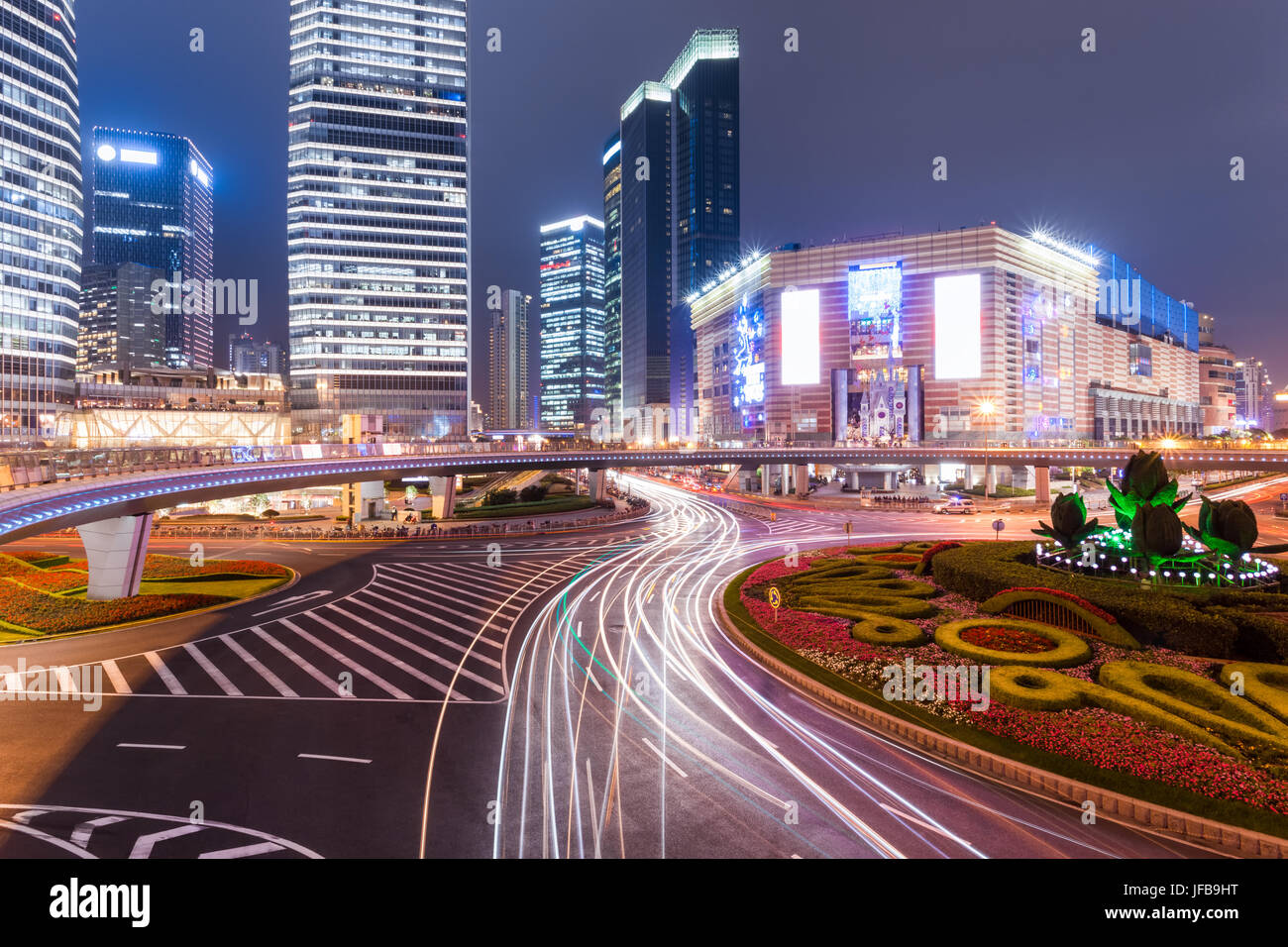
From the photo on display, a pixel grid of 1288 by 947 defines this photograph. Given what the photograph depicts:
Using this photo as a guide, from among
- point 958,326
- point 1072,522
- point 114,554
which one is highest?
point 958,326

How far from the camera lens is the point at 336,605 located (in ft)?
110

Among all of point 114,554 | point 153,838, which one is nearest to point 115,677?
point 114,554

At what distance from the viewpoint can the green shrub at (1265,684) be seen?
689 inches

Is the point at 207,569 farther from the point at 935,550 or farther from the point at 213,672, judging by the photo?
the point at 935,550

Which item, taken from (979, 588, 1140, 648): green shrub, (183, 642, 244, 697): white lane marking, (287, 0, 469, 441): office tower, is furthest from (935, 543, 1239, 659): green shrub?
(287, 0, 469, 441): office tower

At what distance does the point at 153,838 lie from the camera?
538 inches

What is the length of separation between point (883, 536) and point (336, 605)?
42.7 m

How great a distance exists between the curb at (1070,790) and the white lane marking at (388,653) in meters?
13.4

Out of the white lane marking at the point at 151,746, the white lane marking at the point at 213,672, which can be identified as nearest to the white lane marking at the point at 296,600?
the white lane marking at the point at 213,672

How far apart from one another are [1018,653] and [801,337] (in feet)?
393

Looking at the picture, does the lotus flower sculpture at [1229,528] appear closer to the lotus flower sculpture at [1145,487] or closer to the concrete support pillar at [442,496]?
the lotus flower sculpture at [1145,487]

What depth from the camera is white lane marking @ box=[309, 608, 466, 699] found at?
2272cm
